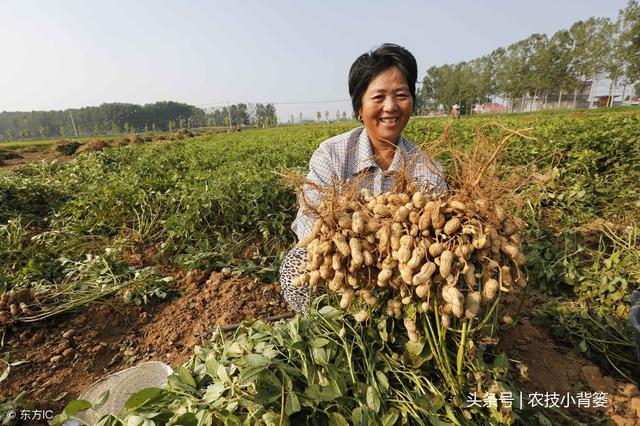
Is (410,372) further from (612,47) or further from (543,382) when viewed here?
(612,47)

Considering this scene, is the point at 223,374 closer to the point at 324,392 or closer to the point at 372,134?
the point at 324,392


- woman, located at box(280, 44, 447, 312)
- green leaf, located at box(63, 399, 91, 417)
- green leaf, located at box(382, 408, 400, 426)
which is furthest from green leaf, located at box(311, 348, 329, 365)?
green leaf, located at box(63, 399, 91, 417)

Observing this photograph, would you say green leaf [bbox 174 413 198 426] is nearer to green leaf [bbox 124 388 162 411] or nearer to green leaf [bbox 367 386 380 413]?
green leaf [bbox 124 388 162 411]

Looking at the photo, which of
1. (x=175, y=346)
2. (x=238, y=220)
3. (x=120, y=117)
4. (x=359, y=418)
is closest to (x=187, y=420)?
(x=359, y=418)

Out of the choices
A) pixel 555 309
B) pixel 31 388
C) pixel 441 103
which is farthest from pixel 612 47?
pixel 31 388

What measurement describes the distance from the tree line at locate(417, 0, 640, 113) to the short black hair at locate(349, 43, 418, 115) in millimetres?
35009

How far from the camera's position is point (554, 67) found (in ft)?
137

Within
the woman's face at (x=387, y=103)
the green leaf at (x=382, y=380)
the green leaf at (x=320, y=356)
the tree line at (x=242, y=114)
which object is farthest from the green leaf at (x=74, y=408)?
the tree line at (x=242, y=114)

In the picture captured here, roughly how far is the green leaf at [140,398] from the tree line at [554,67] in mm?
36503

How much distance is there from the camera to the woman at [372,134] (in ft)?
6.07

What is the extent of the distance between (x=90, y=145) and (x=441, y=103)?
5520cm

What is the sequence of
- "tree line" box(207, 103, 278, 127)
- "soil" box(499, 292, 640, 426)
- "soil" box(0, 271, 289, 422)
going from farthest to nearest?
1. "tree line" box(207, 103, 278, 127)
2. "soil" box(0, 271, 289, 422)
3. "soil" box(499, 292, 640, 426)

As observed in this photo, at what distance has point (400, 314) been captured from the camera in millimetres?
1106

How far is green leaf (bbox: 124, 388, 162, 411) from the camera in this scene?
3.55 feet
